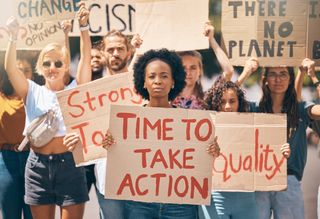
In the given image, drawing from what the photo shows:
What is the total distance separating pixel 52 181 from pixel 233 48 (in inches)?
53.6

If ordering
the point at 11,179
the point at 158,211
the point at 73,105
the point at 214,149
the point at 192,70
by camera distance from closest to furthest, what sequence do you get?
the point at 158,211, the point at 214,149, the point at 73,105, the point at 192,70, the point at 11,179

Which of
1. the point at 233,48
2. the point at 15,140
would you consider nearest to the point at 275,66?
the point at 233,48

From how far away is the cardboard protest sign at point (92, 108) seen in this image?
3.75 m

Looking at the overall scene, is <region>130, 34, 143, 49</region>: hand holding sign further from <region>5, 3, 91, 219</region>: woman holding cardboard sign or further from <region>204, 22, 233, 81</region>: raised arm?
<region>204, 22, 233, 81</region>: raised arm

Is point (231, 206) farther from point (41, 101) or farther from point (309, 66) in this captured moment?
point (41, 101)

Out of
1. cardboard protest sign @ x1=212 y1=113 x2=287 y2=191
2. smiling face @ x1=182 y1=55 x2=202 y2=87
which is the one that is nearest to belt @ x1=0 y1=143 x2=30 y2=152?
smiling face @ x1=182 y1=55 x2=202 y2=87

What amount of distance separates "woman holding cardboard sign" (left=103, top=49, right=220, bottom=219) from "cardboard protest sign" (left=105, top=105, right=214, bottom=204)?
0.19 ft

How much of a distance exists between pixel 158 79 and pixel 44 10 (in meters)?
0.89

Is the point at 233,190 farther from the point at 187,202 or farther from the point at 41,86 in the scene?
the point at 41,86

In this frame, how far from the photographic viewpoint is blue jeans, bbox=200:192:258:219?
146 inches

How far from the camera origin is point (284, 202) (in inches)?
159

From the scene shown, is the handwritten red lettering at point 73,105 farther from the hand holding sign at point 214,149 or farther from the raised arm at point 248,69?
the raised arm at point 248,69

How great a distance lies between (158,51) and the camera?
12.1ft

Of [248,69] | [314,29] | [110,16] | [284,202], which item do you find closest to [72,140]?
[110,16]
